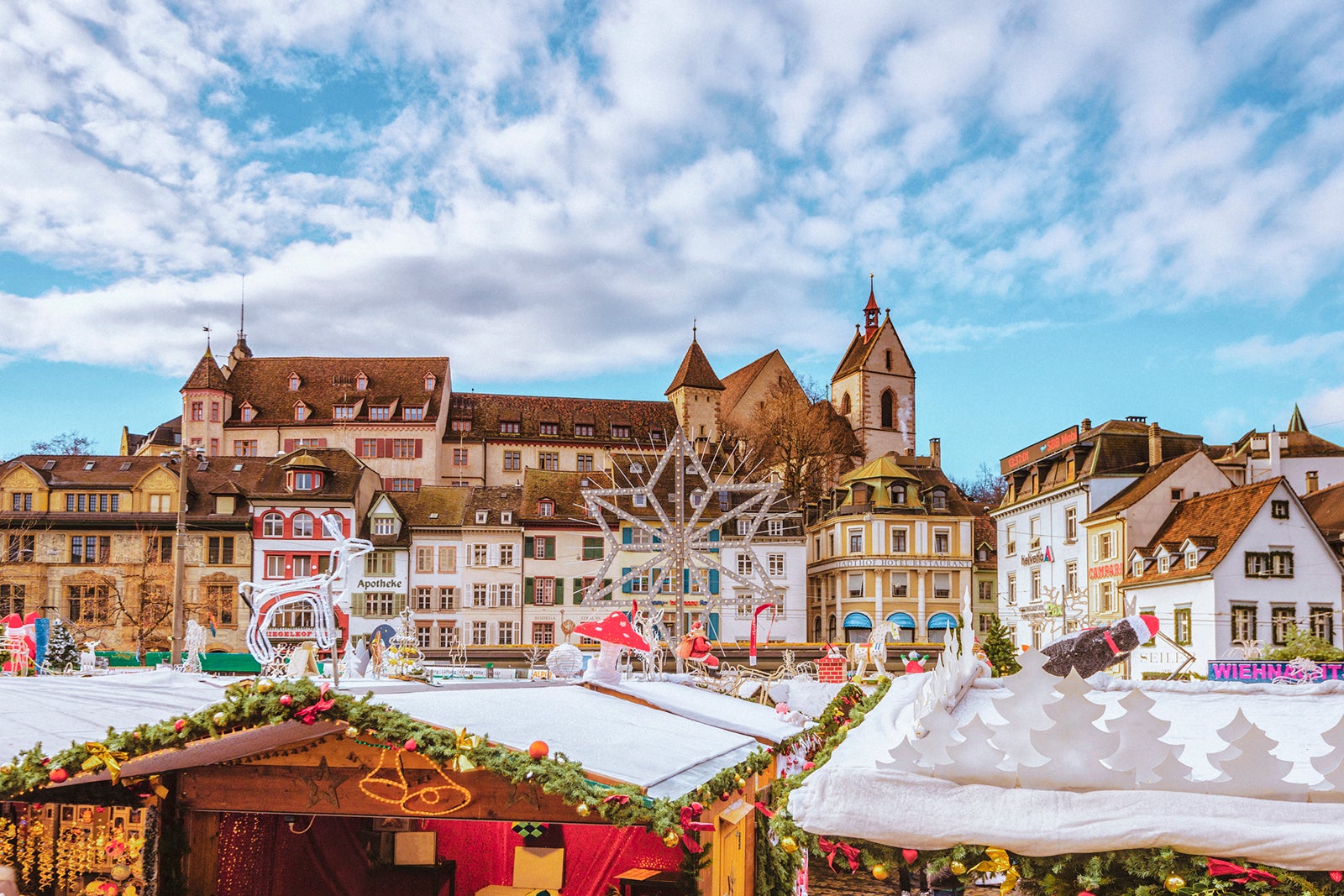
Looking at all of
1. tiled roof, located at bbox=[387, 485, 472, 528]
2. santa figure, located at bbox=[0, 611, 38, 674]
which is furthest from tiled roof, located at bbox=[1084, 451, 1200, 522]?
santa figure, located at bbox=[0, 611, 38, 674]

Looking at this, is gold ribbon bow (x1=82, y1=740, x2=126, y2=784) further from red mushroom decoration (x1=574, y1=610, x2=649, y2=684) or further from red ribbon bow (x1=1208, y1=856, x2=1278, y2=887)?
red mushroom decoration (x1=574, y1=610, x2=649, y2=684)

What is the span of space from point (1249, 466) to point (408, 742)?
4796 cm

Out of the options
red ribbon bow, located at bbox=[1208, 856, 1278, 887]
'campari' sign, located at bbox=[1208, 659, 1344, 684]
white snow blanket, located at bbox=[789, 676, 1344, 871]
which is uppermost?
white snow blanket, located at bbox=[789, 676, 1344, 871]

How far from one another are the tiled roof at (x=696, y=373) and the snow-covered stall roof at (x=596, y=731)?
7026 centimetres

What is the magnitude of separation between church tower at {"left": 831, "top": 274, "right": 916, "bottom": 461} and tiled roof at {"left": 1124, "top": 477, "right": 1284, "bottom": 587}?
4051cm

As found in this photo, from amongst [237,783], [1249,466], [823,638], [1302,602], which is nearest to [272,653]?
[237,783]

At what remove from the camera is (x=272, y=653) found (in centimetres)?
1467

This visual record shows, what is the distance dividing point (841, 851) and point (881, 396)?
82739 millimetres

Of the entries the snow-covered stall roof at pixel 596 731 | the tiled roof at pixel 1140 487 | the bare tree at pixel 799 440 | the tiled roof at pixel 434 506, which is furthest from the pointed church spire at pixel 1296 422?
the snow-covered stall roof at pixel 596 731

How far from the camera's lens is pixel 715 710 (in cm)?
1234

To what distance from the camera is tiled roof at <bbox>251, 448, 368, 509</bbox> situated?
193 ft

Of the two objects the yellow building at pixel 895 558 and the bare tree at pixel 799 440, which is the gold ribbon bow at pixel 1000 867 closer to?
the yellow building at pixel 895 558

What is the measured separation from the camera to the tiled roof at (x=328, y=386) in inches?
2987

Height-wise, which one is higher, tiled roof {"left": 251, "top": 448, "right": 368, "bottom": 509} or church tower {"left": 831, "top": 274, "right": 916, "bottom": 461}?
church tower {"left": 831, "top": 274, "right": 916, "bottom": 461}
